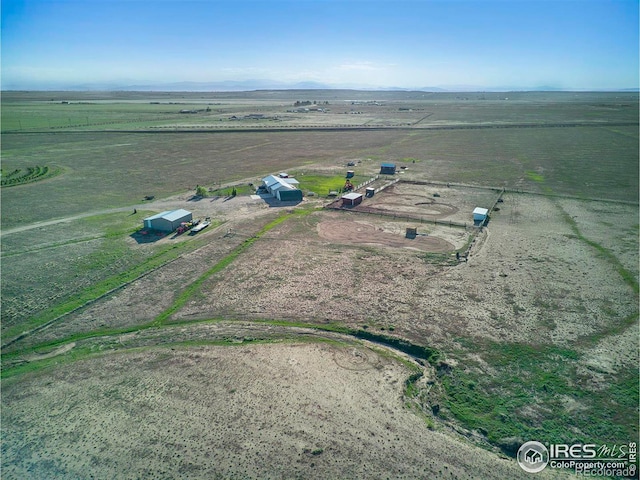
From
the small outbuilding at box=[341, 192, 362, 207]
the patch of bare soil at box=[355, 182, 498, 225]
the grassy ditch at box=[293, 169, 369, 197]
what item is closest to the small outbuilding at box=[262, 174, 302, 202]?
the grassy ditch at box=[293, 169, 369, 197]

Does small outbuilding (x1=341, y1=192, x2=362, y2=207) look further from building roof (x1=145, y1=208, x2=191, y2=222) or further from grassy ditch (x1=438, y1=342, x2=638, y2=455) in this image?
grassy ditch (x1=438, y1=342, x2=638, y2=455)

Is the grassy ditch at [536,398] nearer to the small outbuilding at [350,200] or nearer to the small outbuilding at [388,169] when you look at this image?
the small outbuilding at [350,200]

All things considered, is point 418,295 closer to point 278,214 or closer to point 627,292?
point 627,292

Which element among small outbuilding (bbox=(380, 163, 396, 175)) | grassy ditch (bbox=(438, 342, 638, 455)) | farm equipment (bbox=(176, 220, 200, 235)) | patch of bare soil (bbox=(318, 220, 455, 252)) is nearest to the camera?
grassy ditch (bbox=(438, 342, 638, 455))

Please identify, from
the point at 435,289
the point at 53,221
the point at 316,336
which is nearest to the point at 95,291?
the point at 316,336

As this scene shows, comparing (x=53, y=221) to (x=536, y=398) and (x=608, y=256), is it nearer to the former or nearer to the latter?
(x=536, y=398)

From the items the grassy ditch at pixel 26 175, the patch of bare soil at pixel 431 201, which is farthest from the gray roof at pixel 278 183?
the grassy ditch at pixel 26 175
